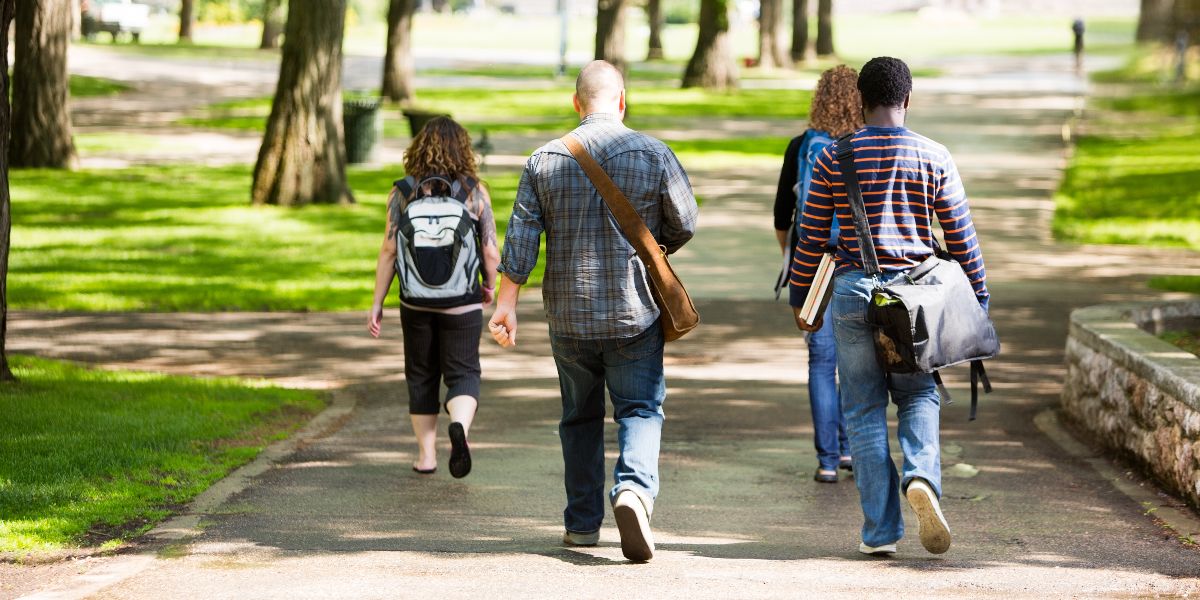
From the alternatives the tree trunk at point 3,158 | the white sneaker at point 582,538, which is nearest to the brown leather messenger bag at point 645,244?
the white sneaker at point 582,538

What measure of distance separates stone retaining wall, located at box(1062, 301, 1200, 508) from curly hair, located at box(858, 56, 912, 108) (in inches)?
81.9

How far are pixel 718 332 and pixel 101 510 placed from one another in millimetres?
5633

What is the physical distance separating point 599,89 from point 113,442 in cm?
318

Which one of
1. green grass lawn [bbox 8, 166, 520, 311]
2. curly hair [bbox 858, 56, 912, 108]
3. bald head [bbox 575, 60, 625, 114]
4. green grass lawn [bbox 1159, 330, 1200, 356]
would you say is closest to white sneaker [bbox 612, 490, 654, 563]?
bald head [bbox 575, 60, 625, 114]

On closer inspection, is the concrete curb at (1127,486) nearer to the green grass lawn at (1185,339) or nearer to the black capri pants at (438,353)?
the green grass lawn at (1185,339)

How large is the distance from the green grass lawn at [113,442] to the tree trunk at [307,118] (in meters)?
8.22

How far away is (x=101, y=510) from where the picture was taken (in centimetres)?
617

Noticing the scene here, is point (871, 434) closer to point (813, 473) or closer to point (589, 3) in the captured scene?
point (813, 473)

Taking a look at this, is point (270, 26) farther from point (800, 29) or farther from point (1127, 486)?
point (1127, 486)

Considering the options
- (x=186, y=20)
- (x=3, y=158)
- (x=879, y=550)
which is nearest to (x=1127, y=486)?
(x=879, y=550)

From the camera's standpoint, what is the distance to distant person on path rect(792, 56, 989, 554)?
5398 mm

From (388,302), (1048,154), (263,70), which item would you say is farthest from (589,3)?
(388,302)

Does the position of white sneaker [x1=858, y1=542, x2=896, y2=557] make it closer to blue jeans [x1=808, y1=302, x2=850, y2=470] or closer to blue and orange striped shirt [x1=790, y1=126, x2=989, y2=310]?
blue and orange striped shirt [x1=790, y1=126, x2=989, y2=310]

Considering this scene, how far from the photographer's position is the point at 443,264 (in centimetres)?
675
